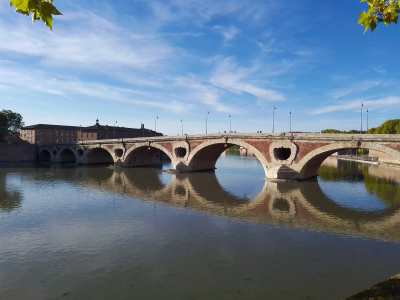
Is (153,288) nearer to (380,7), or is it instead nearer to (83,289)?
(83,289)

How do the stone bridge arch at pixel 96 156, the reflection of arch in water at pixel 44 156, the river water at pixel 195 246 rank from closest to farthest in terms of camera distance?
the river water at pixel 195 246
the stone bridge arch at pixel 96 156
the reflection of arch in water at pixel 44 156

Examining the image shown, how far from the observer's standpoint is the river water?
11359mm

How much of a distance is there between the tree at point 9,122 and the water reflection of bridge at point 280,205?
7086 cm

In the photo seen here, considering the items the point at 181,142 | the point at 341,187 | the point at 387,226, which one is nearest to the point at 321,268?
the point at 387,226

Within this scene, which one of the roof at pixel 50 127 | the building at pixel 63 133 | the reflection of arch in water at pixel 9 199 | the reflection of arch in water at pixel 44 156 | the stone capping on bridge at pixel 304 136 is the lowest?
the reflection of arch in water at pixel 9 199

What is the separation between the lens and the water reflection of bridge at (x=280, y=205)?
19.6 m

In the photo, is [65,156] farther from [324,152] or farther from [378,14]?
[378,14]

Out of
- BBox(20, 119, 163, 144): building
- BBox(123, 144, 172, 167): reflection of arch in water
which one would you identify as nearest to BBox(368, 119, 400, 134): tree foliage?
BBox(123, 144, 172, 167): reflection of arch in water

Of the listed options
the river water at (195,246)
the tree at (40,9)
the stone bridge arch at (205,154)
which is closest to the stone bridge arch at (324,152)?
the river water at (195,246)

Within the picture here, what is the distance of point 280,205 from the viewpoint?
84.4ft

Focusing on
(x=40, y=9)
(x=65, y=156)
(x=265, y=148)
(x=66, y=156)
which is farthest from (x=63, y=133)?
(x=40, y=9)

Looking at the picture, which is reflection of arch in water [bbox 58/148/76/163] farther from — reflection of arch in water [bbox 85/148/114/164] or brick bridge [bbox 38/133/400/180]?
brick bridge [bbox 38/133/400/180]

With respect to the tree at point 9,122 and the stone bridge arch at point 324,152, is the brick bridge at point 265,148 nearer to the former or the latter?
the stone bridge arch at point 324,152

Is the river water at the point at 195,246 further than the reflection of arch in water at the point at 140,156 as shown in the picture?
No
